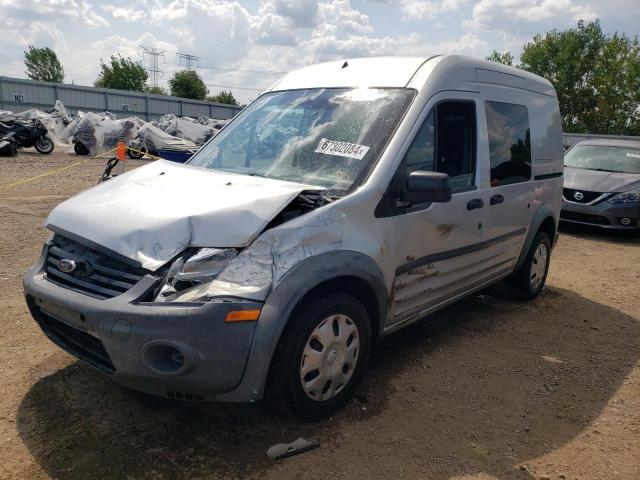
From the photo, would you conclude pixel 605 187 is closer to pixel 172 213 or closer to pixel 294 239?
pixel 294 239

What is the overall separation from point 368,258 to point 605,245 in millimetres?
7126

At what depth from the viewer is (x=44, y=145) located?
18953 mm

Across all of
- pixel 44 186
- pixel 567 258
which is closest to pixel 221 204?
pixel 567 258

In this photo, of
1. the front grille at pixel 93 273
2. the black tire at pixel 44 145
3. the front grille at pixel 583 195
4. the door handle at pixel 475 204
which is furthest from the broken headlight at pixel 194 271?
the black tire at pixel 44 145

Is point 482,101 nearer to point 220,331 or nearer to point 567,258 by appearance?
point 220,331

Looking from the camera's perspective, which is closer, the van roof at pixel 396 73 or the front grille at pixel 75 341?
the front grille at pixel 75 341

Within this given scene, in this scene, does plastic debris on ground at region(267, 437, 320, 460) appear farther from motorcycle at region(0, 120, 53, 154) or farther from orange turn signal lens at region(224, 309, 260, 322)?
motorcycle at region(0, 120, 53, 154)

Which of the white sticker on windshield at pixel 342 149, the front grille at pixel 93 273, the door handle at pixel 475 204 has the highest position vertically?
the white sticker on windshield at pixel 342 149

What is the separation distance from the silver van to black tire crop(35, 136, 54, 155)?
17579mm

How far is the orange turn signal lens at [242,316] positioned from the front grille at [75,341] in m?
0.66

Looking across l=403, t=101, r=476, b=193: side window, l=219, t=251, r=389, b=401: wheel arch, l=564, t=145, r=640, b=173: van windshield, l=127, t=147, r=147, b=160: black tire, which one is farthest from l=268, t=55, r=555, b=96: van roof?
l=127, t=147, r=147, b=160: black tire

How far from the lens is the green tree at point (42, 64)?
73688 millimetres

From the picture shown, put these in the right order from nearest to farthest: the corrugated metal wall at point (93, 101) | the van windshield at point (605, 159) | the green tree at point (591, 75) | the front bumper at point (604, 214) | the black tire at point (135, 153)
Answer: the front bumper at point (604, 214) → the van windshield at point (605, 159) → the black tire at point (135, 153) → the corrugated metal wall at point (93, 101) → the green tree at point (591, 75)

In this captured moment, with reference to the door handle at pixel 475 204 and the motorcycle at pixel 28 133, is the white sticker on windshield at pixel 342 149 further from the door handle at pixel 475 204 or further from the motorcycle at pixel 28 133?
the motorcycle at pixel 28 133
